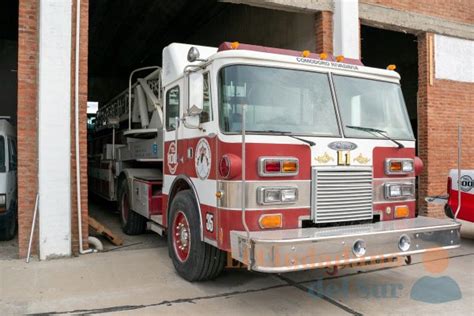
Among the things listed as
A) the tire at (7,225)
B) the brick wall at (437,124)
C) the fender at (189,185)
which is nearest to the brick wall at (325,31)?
the brick wall at (437,124)

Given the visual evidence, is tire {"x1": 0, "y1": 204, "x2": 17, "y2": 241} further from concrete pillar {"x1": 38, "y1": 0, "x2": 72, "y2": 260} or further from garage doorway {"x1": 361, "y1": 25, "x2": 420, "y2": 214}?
garage doorway {"x1": 361, "y1": 25, "x2": 420, "y2": 214}

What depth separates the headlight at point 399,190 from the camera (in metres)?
4.98

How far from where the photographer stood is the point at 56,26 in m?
6.53

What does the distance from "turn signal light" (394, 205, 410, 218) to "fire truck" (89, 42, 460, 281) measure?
2 cm

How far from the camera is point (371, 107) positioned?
5.18 meters

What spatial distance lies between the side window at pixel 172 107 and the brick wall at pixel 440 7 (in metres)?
5.40

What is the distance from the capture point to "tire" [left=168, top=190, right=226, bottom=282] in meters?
5.08

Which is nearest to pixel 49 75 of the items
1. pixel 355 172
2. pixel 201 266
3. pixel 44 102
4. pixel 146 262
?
pixel 44 102

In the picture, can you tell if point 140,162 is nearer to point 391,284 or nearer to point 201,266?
point 201,266

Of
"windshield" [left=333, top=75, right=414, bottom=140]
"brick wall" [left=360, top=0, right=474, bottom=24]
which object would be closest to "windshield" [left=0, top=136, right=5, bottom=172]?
"windshield" [left=333, top=75, right=414, bottom=140]

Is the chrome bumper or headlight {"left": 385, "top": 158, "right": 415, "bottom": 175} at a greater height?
headlight {"left": 385, "top": 158, "right": 415, "bottom": 175}

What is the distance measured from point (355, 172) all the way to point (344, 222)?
54 cm

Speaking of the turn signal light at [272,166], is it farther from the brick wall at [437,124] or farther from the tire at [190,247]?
the brick wall at [437,124]

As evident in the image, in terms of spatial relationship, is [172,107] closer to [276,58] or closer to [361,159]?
[276,58]
